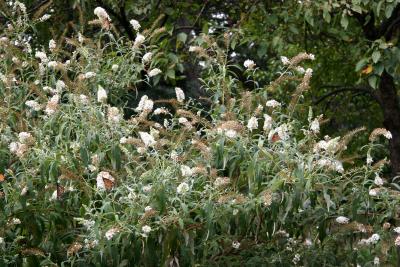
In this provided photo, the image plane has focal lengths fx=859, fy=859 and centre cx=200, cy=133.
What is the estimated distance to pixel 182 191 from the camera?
4.21m

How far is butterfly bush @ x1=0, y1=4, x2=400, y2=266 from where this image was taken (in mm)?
4293

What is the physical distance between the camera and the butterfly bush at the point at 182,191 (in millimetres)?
4293

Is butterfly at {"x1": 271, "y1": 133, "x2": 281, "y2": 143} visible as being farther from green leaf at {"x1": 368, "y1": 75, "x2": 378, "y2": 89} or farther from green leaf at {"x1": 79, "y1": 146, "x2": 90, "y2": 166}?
green leaf at {"x1": 368, "y1": 75, "x2": 378, "y2": 89}

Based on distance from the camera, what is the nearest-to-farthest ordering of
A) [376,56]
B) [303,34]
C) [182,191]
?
[182,191]
[376,56]
[303,34]

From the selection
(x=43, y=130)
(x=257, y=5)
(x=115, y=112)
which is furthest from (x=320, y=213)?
(x=257, y=5)

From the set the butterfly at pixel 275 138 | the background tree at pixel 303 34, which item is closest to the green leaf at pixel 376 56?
the background tree at pixel 303 34

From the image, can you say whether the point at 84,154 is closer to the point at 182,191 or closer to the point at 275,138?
the point at 182,191

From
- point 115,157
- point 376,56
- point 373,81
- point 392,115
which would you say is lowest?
point 392,115

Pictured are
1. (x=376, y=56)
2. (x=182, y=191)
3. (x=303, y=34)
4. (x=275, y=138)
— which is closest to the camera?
(x=182, y=191)

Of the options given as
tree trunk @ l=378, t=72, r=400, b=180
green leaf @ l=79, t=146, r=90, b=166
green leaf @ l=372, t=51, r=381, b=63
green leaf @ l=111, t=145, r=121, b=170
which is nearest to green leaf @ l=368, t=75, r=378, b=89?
green leaf @ l=372, t=51, r=381, b=63

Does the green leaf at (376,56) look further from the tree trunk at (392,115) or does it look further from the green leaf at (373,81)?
the tree trunk at (392,115)

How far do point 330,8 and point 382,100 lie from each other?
6.32 ft

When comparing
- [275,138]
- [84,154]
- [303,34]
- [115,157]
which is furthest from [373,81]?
[84,154]

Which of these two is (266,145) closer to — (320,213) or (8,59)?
(320,213)
